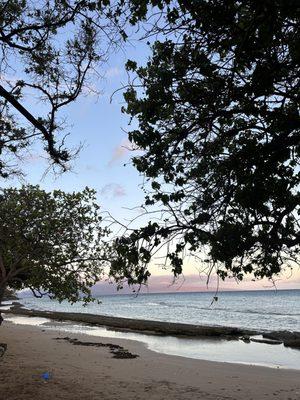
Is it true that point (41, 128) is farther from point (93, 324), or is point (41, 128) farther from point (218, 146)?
point (93, 324)

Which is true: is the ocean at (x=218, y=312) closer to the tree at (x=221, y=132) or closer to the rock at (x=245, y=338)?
the tree at (x=221, y=132)

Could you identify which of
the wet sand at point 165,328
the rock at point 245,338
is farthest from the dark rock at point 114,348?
the rock at point 245,338

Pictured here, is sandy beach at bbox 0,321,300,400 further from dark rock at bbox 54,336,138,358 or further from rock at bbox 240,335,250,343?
rock at bbox 240,335,250,343

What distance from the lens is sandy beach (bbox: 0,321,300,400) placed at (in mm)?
11179

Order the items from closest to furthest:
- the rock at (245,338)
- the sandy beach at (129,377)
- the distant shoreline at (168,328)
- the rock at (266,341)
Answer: the sandy beach at (129,377)
the rock at (266,341)
the rock at (245,338)
the distant shoreline at (168,328)

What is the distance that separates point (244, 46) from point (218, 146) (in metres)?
2.52

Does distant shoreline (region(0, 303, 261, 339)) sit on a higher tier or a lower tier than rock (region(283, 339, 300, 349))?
higher

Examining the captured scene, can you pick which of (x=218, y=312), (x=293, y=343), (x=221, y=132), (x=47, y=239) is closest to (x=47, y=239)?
(x=47, y=239)

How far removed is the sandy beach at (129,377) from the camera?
11.2 meters

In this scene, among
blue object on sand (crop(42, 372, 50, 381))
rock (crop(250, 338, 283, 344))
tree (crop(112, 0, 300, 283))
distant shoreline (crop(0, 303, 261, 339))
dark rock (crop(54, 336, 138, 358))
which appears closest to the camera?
tree (crop(112, 0, 300, 283))

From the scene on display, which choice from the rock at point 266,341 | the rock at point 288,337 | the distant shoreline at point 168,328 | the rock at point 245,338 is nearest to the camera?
the rock at point 288,337

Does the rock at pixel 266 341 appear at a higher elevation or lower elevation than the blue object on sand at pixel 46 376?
higher

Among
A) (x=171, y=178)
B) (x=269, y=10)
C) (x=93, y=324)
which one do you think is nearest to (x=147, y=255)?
(x=171, y=178)

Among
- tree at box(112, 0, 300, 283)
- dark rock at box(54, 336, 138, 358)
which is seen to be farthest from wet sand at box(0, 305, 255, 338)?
tree at box(112, 0, 300, 283)
